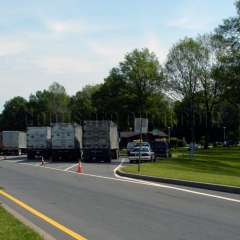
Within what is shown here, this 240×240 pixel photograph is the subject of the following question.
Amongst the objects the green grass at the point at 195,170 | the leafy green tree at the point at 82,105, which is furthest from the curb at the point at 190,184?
the leafy green tree at the point at 82,105

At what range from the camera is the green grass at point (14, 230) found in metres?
10.9

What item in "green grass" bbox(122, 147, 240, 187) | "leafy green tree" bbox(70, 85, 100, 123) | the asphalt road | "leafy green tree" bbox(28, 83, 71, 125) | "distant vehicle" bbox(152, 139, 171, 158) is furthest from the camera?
"leafy green tree" bbox(28, 83, 71, 125)

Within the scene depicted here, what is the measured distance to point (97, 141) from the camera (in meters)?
57.2

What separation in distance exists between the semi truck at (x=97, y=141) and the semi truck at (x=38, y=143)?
7996 mm

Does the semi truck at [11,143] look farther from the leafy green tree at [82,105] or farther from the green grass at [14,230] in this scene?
the leafy green tree at [82,105]

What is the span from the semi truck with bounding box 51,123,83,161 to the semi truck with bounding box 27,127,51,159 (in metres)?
4.23

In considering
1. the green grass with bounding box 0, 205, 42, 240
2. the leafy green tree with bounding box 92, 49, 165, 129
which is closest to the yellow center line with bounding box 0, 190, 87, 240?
the green grass with bounding box 0, 205, 42, 240

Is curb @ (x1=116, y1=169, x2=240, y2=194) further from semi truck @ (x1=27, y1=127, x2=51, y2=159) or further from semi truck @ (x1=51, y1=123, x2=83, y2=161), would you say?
semi truck @ (x1=27, y1=127, x2=51, y2=159)

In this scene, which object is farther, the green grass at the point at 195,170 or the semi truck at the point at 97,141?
the semi truck at the point at 97,141

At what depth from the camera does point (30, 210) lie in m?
16.6

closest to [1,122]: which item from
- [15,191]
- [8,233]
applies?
[15,191]

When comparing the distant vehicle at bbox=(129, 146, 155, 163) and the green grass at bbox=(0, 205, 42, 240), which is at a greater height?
the distant vehicle at bbox=(129, 146, 155, 163)

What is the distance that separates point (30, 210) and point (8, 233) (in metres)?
5.21

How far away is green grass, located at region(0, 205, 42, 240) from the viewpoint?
429 inches
